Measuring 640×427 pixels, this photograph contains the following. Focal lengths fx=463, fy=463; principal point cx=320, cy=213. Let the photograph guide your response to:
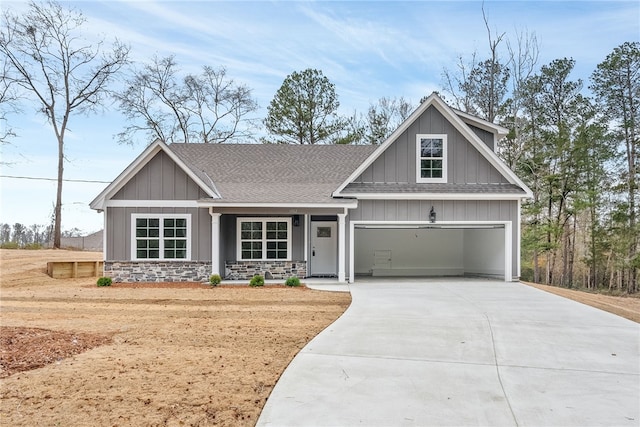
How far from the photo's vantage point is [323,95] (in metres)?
27.5

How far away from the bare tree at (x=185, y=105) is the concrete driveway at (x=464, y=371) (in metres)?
23.0

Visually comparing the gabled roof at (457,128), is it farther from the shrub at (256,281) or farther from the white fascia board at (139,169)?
the white fascia board at (139,169)

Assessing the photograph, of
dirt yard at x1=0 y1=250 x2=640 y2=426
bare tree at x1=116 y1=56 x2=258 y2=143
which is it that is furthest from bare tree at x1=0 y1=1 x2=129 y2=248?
dirt yard at x1=0 y1=250 x2=640 y2=426

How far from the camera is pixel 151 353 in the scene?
605 cm

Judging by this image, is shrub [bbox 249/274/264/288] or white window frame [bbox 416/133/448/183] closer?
shrub [bbox 249/274/264/288]

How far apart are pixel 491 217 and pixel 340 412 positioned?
38.5 feet

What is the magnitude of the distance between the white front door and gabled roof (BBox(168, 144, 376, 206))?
1272 mm

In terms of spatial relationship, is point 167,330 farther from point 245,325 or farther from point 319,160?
point 319,160

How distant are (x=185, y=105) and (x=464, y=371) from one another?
93.1 ft

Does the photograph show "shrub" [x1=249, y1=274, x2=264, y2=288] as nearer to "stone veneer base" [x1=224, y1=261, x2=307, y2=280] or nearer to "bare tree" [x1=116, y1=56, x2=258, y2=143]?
"stone veneer base" [x1=224, y1=261, x2=307, y2=280]

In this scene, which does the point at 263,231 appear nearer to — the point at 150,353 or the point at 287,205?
the point at 287,205

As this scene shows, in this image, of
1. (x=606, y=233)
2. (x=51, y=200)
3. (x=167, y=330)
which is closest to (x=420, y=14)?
(x=167, y=330)

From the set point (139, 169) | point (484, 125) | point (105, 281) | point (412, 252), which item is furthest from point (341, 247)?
point (105, 281)

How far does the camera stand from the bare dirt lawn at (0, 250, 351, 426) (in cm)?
417
